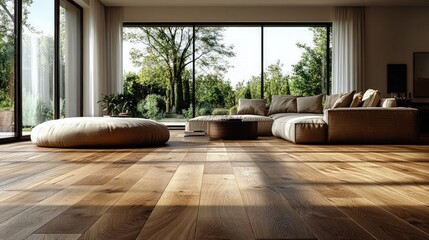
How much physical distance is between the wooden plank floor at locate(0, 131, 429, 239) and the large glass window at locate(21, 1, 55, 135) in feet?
10.1

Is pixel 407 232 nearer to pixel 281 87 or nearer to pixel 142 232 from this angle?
pixel 142 232

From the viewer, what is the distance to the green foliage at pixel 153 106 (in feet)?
31.4

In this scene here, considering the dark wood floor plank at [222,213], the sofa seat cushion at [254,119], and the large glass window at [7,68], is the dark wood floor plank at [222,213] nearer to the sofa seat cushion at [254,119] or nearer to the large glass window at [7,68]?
the large glass window at [7,68]

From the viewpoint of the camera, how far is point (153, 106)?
9602 millimetres

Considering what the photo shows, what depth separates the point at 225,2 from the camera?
29.2ft

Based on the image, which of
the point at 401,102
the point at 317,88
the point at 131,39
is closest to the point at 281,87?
the point at 317,88

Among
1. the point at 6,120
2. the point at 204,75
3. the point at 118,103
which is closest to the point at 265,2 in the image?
the point at 204,75

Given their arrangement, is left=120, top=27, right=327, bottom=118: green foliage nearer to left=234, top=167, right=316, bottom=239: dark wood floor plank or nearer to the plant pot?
the plant pot

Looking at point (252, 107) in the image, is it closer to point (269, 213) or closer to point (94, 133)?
point (94, 133)

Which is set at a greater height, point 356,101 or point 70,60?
point 70,60

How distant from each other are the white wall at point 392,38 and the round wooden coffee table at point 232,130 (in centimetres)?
403

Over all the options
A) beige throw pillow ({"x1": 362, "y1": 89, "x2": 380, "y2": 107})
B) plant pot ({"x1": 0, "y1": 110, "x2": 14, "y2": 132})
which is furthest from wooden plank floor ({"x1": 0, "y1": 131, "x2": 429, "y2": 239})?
beige throw pillow ({"x1": 362, "y1": 89, "x2": 380, "y2": 107})

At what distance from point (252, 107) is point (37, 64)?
11.6ft

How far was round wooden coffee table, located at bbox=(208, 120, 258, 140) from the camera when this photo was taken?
6.41 m
